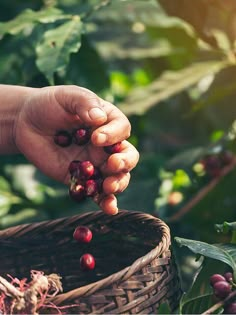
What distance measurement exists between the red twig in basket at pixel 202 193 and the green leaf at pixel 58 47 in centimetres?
49

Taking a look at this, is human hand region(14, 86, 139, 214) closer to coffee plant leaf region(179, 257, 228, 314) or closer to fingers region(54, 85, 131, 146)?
fingers region(54, 85, 131, 146)

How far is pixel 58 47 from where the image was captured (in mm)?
1999

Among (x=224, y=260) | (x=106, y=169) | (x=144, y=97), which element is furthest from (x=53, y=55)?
(x=224, y=260)

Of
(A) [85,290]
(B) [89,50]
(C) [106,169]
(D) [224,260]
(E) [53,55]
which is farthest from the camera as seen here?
(B) [89,50]

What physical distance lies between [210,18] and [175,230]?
56 cm

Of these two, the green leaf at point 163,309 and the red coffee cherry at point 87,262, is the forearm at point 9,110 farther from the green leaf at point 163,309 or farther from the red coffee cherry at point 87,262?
the green leaf at point 163,309

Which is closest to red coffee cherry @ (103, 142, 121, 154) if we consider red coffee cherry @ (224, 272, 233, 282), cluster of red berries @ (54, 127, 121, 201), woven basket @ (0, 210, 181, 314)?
cluster of red berries @ (54, 127, 121, 201)

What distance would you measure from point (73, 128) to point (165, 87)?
74 centimetres

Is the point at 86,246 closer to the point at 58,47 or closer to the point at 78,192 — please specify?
the point at 78,192

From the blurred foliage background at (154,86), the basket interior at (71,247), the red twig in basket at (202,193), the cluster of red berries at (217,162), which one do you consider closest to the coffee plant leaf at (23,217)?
the blurred foliage background at (154,86)

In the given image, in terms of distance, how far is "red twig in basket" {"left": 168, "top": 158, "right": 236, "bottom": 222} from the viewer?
219 centimetres

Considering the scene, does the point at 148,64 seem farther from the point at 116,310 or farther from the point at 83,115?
the point at 116,310

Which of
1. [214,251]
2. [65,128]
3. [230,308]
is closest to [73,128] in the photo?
[65,128]

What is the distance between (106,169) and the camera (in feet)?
4.75
